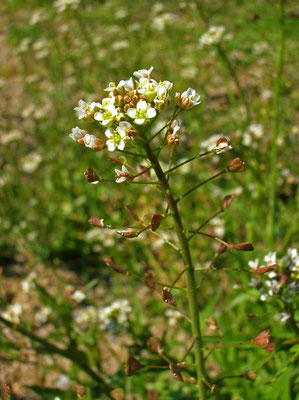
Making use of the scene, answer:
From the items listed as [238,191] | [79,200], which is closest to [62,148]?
[79,200]

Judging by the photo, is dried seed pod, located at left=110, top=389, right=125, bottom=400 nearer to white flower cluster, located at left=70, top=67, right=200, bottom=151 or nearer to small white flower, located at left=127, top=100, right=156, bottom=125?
white flower cluster, located at left=70, top=67, right=200, bottom=151

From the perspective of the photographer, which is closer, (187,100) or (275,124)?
(187,100)

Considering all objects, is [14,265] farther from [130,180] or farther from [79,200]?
[130,180]

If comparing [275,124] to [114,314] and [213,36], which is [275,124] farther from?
[114,314]

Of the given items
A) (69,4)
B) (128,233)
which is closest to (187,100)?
(128,233)

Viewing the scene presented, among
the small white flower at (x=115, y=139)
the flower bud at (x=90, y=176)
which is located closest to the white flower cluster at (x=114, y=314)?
the flower bud at (x=90, y=176)

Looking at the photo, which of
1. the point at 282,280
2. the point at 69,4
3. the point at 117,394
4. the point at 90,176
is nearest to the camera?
the point at 90,176
